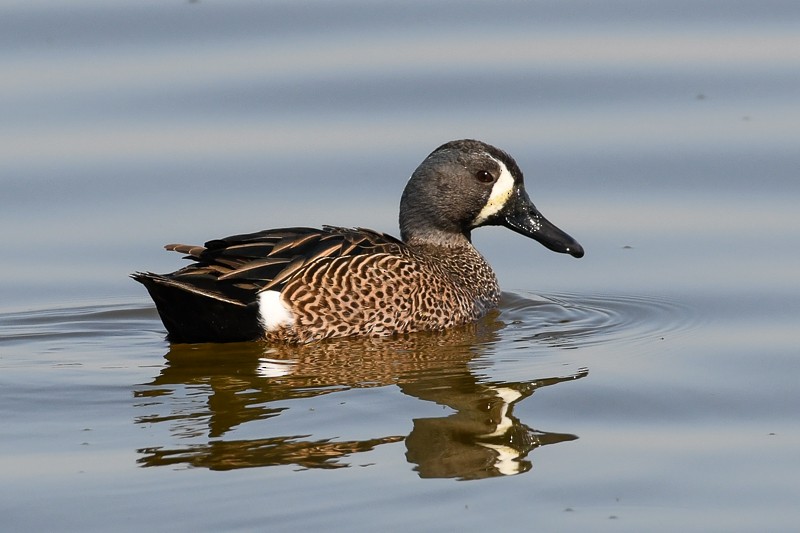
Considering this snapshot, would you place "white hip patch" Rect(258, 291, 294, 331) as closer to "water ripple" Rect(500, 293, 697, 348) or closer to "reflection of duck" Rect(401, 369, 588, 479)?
"reflection of duck" Rect(401, 369, 588, 479)

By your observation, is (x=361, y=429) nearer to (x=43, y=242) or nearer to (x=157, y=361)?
(x=157, y=361)

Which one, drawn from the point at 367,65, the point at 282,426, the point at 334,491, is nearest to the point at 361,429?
the point at 282,426

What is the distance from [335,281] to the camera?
31.2 feet

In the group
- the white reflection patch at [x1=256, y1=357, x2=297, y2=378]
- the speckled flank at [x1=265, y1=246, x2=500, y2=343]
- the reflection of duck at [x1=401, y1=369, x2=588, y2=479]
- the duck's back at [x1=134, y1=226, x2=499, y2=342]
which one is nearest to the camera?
the reflection of duck at [x1=401, y1=369, x2=588, y2=479]

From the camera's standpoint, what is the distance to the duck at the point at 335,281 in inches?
364

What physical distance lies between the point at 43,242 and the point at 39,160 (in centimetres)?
130

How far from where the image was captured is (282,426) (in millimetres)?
7656

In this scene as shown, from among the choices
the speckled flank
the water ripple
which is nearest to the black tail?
the speckled flank

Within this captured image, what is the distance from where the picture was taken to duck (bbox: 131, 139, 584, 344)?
925cm

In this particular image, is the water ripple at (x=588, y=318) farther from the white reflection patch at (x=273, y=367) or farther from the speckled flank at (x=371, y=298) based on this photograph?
the white reflection patch at (x=273, y=367)

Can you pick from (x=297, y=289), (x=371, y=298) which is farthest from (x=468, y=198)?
(x=297, y=289)

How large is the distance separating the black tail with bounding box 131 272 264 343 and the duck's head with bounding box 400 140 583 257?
1835 millimetres

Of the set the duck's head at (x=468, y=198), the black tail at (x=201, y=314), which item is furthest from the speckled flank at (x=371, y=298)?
the duck's head at (x=468, y=198)

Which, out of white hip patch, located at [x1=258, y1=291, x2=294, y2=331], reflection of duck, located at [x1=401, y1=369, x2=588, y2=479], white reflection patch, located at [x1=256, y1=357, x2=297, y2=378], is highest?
white hip patch, located at [x1=258, y1=291, x2=294, y2=331]
